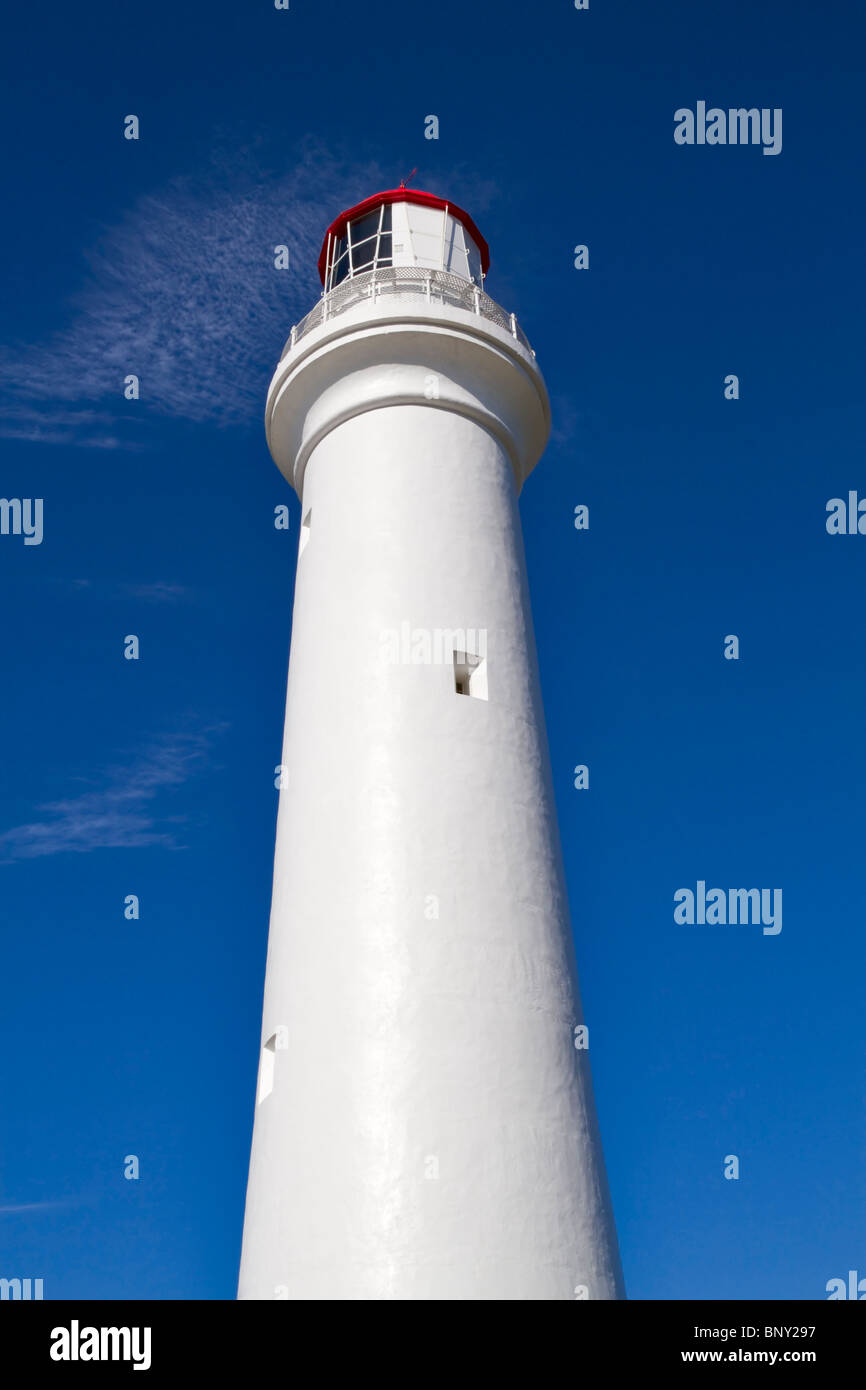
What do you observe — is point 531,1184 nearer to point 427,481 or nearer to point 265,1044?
point 265,1044

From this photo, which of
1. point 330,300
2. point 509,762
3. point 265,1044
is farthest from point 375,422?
point 265,1044

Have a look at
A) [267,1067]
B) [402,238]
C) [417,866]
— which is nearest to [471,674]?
[417,866]

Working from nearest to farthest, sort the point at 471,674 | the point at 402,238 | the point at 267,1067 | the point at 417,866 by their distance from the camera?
the point at 417,866
the point at 267,1067
the point at 471,674
the point at 402,238

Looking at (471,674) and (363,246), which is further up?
(363,246)

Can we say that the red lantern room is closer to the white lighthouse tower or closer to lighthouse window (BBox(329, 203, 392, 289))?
lighthouse window (BBox(329, 203, 392, 289))

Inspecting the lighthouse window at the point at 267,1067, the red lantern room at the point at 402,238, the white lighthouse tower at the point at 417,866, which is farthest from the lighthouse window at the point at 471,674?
the red lantern room at the point at 402,238

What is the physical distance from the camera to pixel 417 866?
11.6m

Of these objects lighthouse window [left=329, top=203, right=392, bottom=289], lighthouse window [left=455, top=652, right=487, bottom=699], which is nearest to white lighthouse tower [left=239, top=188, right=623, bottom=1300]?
lighthouse window [left=455, top=652, right=487, bottom=699]

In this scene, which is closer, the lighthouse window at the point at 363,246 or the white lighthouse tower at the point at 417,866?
the white lighthouse tower at the point at 417,866

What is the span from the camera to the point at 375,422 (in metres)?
14.6

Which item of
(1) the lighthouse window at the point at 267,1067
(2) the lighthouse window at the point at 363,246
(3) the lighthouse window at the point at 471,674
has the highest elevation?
(2) the lighthouse window at the point at 363,246

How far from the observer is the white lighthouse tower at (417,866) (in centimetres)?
1022

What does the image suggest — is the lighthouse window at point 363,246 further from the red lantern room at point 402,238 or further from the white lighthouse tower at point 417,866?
the white lighthouse tower at point 417,866

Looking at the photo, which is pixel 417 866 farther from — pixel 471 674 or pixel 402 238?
pixel 402 238
